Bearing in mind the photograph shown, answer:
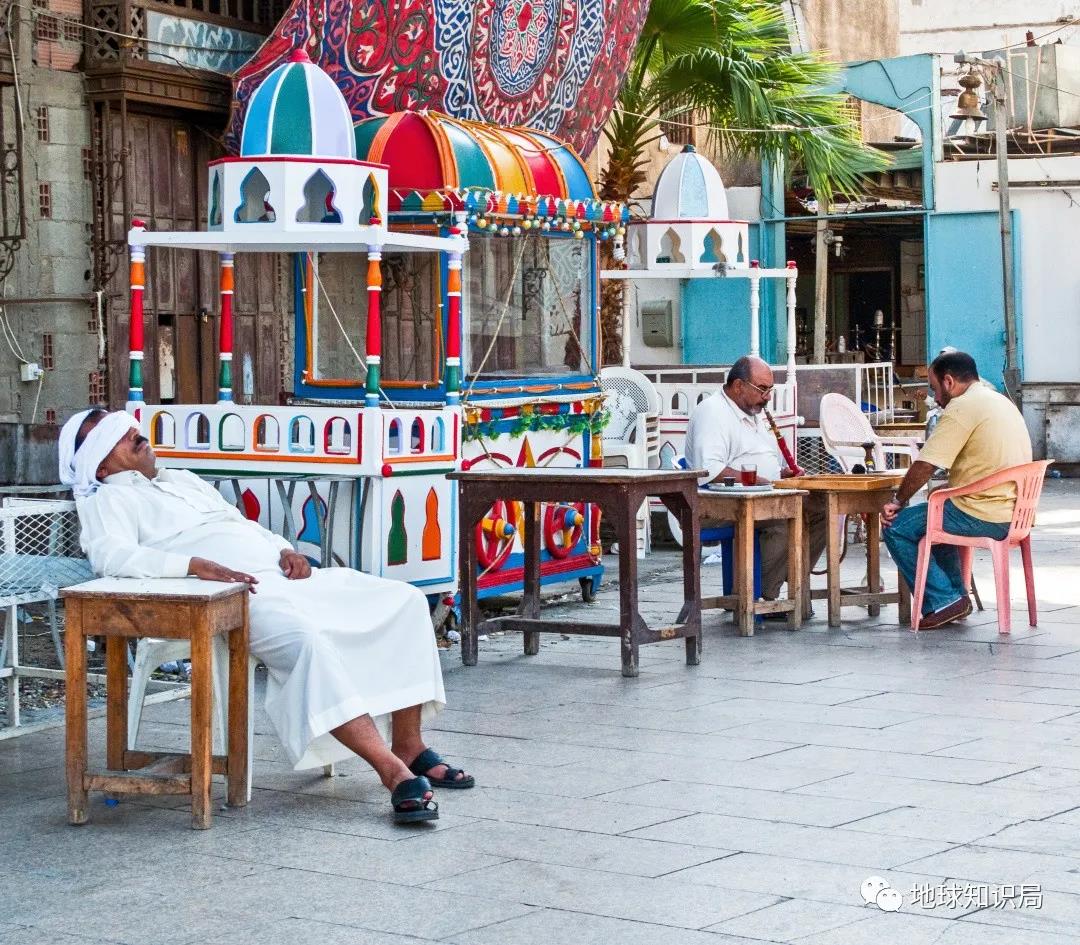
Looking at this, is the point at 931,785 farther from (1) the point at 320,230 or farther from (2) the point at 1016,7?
(2) the point at 1016,7

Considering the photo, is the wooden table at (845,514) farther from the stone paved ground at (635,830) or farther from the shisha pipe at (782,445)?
the stone paved ground at (635,830)

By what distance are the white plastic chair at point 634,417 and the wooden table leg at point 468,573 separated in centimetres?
429

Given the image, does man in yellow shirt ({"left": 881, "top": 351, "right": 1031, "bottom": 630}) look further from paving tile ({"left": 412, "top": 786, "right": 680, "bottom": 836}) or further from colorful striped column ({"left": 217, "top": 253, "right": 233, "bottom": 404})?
paving tile ({"left": 412, "top": 786, "right": 680, "bottom": 836})

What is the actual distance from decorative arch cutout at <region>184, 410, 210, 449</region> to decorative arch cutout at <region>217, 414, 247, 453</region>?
80mm

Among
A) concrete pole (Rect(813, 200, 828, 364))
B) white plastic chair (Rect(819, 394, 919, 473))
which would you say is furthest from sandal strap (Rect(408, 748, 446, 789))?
concrete pole (Rect(813, 200, 828, 364))

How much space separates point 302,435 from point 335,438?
0.17m

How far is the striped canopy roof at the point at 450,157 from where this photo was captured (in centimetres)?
964

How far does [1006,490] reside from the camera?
906 cm

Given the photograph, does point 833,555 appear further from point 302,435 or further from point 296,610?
point 296,610

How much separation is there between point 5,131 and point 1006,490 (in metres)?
5.81

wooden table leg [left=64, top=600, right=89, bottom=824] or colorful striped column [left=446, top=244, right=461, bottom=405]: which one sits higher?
colorful striped column [left=446, top=244, right=461, bottom=405]

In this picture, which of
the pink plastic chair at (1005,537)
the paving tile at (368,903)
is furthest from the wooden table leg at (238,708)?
the pink plastic chair at (1005,537)

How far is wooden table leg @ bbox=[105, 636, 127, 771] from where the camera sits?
5.94 metres

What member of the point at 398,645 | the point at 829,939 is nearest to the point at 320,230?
the point at 398,645
